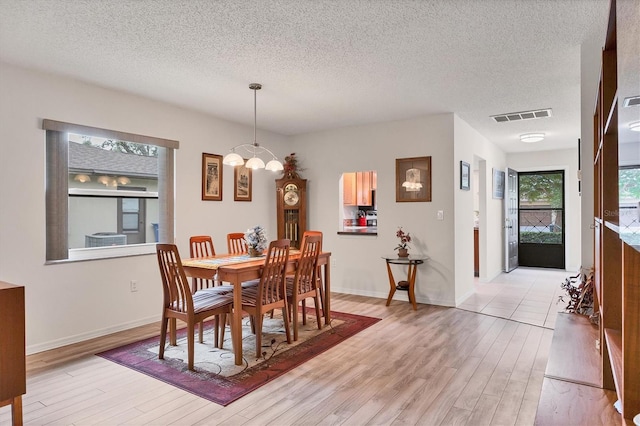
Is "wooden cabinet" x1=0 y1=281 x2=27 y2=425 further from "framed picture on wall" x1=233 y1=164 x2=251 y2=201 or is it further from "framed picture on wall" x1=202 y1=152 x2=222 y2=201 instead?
"framed picture on wall" x1=233 y1=164 x2=251 y2=201

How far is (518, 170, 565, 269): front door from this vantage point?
7754 mm

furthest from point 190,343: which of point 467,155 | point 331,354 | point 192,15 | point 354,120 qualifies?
point 467,155

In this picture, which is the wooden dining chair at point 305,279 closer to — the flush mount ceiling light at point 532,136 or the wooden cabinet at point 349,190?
the wooden cabinet at point 349,190

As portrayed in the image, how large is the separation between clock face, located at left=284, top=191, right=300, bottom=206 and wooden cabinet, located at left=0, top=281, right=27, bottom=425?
4.01m

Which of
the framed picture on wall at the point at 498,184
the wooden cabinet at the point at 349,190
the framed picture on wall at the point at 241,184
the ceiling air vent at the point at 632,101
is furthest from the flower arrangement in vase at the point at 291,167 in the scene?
the ceiling air vent at the point at 632,101

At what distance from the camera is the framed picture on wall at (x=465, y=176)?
5.07 metres

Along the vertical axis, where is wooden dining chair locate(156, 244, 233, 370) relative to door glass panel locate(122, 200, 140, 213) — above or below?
below

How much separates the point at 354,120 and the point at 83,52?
325cm

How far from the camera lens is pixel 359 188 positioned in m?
7.13

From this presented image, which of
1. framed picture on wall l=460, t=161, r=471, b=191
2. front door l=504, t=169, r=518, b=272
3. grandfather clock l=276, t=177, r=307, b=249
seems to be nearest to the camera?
framed picture on wall l=460, t=161, r=471, b=191

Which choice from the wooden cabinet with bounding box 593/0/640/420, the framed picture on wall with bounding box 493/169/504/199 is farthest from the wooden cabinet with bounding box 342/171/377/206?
the wooden cabinet with bounding box 593/0/640/420

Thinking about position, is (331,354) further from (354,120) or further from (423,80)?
(354,120)

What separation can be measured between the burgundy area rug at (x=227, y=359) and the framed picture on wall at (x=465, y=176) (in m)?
2.36

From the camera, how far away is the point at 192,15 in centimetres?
241
